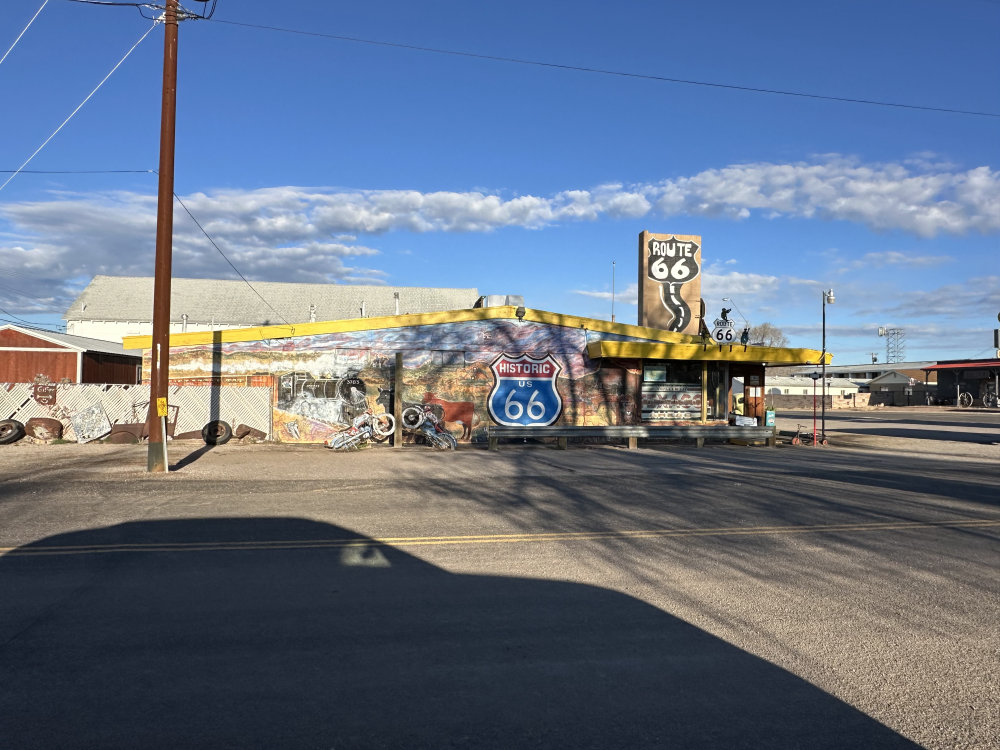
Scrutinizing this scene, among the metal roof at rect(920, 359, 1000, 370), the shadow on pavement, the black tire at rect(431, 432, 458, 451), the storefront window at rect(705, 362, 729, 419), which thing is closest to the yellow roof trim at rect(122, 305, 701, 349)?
the storefront window at rect(705, 362, 729, 419)

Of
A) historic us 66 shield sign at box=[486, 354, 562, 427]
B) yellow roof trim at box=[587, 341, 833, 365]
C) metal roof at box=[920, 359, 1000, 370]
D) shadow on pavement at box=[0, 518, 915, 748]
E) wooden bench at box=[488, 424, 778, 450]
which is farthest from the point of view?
metal roof at box=[920, 359, 1000, 370]

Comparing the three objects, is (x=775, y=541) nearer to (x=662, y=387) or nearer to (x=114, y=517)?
(x=114, y=517)

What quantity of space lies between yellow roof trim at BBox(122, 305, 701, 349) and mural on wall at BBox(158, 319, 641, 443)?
186 millimetres

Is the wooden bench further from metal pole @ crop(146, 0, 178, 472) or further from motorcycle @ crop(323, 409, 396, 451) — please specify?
metal pole @ crop(146, 0, 178, 472)

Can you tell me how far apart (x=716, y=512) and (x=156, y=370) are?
1219 cm

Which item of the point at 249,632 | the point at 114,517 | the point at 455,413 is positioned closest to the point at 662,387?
the point at 455,413

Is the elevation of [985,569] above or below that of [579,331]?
below

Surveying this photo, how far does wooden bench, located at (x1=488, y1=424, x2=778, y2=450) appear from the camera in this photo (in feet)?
73.9

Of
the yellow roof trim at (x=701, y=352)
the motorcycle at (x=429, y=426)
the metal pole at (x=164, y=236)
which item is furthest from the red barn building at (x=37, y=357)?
the yellow roof trim at (x=701, y=352)

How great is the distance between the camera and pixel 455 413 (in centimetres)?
2445

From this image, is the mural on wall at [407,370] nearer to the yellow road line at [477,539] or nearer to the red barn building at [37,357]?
the red barn building at [37,357]

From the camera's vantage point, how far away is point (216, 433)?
22.3m

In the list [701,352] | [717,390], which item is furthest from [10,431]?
[717,390]

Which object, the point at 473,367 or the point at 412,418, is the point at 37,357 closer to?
the point at 412,418
